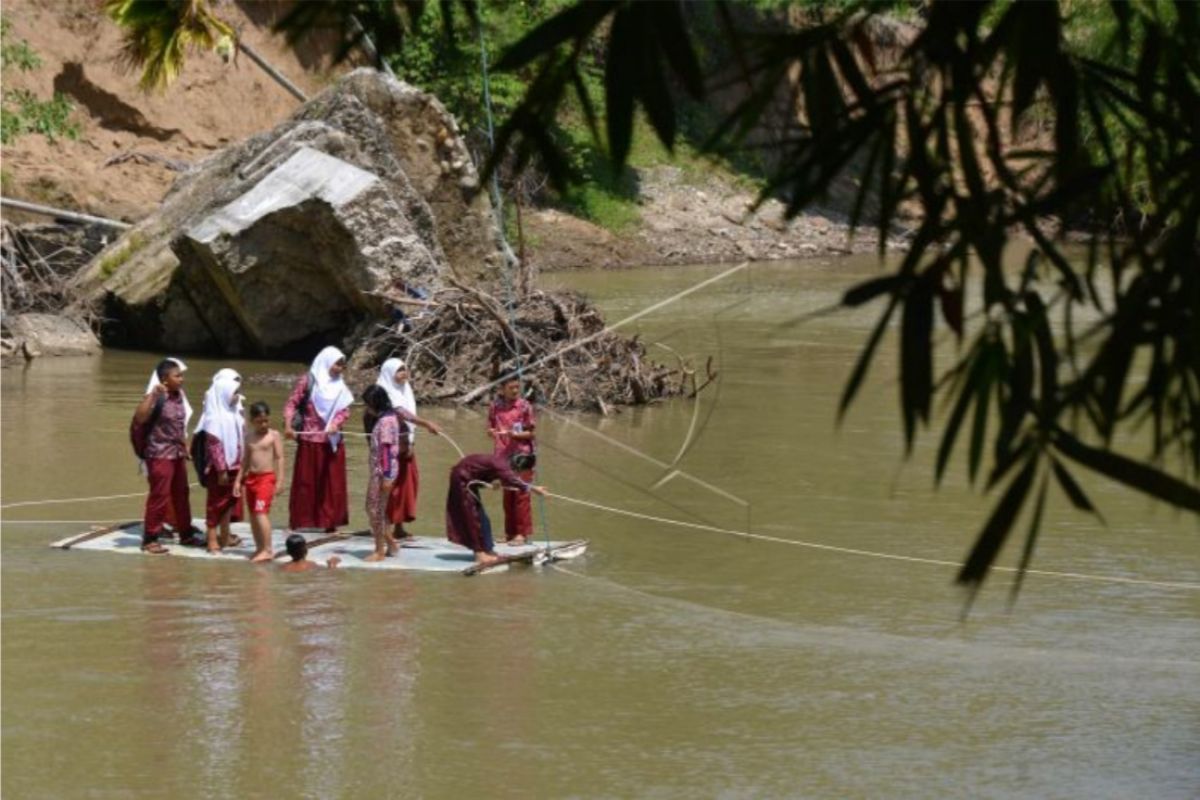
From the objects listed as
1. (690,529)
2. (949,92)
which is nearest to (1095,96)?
(949,92)

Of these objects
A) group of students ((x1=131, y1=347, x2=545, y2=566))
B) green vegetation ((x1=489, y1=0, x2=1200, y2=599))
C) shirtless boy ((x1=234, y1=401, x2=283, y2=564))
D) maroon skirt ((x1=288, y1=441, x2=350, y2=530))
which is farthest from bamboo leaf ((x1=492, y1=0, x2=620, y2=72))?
maroon skirt ((x1=288, y1=441, x2=350, y2=530))

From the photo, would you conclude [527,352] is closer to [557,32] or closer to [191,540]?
[191,540]

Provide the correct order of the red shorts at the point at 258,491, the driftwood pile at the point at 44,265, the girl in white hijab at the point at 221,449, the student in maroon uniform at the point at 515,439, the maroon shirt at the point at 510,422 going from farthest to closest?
the driftwood pile at the point at 44,265, the maroon shirt at the point at 510,422, the student in maroon uniform at the point at 515,439, the girl in white hijab at the point at 221,449, the red shorts at the point at 258,491

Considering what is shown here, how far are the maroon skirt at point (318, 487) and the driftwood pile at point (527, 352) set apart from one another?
5.76 meters

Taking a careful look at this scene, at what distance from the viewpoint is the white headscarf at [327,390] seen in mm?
13055

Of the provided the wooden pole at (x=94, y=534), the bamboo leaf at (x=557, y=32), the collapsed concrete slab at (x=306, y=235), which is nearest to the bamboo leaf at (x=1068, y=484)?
the bamboo leaf at (x=557, y=32)

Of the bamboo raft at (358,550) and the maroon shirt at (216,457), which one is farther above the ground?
the maroon shirt at (216,457)

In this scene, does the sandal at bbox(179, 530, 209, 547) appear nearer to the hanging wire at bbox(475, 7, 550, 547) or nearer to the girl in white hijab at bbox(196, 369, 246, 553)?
the girl in white hijab at bbox(196, 369, 246, 553)

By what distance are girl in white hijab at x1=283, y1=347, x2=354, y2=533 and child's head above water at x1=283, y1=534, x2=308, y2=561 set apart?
3.40 ft

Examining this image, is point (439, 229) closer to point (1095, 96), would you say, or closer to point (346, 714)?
point (346, 714)

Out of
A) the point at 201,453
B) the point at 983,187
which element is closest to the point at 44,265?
the point at 201,453

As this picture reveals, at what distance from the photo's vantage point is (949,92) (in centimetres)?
378

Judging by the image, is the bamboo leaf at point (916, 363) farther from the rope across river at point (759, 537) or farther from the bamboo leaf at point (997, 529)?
the rope across river at point (759, 537)

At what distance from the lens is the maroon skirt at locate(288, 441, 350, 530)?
511 inches
